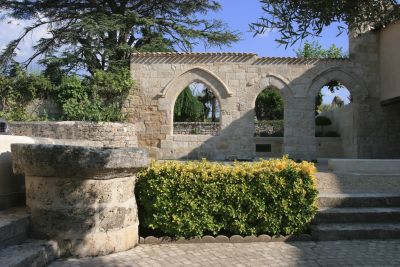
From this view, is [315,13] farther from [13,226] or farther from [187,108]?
[187,108]

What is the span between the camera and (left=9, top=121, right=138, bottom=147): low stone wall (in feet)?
42.3

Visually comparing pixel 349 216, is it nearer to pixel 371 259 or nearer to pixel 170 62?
pixel 371 259

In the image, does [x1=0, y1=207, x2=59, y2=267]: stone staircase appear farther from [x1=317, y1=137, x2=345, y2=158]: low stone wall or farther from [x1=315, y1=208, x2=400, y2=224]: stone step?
[x1=317, y1=137, x2=345, y2=158]: low stone wall

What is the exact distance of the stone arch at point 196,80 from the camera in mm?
16548

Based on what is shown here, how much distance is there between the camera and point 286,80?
16500 mm

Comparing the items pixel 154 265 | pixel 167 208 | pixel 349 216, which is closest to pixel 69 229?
pixel 154 265

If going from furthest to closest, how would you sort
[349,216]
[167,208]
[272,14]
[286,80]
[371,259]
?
[286,80], [349,216], [167,208], [371,259], [272,14]

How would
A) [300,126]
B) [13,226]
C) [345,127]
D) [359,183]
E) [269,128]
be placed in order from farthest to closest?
[269,128] → [345,127] → [300,126] → [359,183] → [13,226]

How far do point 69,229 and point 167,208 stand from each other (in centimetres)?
139

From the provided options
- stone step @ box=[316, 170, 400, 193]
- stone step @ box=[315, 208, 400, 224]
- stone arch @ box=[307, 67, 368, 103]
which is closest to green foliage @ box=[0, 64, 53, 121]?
stone arch @ box=[307, 67, 368, 103]

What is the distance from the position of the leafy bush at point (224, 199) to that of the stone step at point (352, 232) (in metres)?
0.22

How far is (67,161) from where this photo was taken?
14.5 ft

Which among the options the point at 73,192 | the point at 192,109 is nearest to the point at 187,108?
the point at 192,109

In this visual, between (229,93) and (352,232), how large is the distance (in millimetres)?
11091
